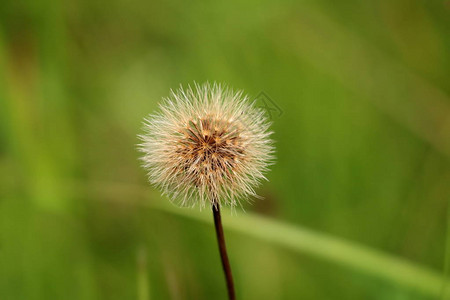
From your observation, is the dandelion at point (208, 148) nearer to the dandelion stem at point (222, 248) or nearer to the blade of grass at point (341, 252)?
the dandelion stem at point (222, 248)

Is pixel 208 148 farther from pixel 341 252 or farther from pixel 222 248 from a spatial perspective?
pixel 341 252

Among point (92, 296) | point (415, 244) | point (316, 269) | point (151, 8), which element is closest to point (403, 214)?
point (415, 244)

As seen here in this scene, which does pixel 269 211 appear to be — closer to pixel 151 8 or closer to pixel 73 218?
pixel 73 218

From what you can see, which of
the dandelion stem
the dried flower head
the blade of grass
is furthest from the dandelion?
the blade of grass

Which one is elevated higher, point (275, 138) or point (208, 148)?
point (275, 138)

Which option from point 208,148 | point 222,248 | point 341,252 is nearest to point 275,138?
point 341,252

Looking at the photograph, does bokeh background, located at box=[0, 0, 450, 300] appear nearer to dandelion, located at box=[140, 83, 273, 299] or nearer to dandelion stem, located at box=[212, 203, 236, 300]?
dandelion, located at box=[140, 83, 273, 299]

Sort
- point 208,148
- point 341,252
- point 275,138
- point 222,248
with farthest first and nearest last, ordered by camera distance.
Answer: point 275,138, point 341,252, point 208,148, point 222,248

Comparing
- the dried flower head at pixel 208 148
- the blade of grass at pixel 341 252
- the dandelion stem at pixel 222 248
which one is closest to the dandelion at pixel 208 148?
the dried flower head at pixel 208 148
